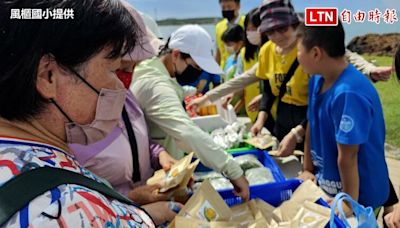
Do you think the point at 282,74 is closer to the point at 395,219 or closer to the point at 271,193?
the point at 271,193

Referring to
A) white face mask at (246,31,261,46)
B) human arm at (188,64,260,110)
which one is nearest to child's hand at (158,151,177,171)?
human arm at (188,64,260,110)

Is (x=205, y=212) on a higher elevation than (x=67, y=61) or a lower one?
lower

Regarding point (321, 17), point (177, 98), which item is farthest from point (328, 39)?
point (177, 98)

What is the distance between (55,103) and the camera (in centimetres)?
76

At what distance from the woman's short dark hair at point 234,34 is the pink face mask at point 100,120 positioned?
116 inches

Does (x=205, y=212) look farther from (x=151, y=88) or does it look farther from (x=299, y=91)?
(x=299, y=91)

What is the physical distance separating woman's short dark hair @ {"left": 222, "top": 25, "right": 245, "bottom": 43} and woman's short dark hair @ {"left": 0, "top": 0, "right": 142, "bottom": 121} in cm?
Result: 308

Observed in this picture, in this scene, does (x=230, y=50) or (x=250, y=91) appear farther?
(x=230, y=50)

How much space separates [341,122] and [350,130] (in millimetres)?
48

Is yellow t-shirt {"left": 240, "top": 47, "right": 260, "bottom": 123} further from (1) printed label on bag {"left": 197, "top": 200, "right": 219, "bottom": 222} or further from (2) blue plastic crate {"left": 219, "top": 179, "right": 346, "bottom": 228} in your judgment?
(1) printed label on bag {"left": 197, "top": 200, "right": 219, "bottom": 222}

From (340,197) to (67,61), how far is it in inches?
36.2

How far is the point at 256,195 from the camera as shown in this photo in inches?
62.2

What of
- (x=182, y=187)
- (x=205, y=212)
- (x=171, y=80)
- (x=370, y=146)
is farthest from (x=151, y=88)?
(x=370, y=146)

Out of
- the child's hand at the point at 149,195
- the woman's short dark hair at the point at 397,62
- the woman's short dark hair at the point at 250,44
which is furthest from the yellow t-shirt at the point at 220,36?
the child's hand at the point at 149,195
